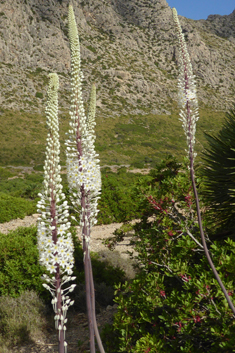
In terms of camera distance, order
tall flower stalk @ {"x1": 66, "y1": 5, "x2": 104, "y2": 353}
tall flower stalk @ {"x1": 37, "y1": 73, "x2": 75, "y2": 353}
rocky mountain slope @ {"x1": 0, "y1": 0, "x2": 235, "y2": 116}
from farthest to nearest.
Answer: rocky mountain slope @ {"x1": 0, "y1": 0, "x2": 235, "y2": 116} → tall flower stalk @ {"x1": 66, "y1": 5, "x2": 104, "y2": 353} → tall flower stalk @ {"x1": 37, "y1": 73, "x2": 75, "y2": 353}

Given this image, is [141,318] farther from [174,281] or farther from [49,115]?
[49,115]

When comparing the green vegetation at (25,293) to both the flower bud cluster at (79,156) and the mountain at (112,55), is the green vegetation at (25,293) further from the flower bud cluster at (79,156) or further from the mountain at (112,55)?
the mountain at (112,55)

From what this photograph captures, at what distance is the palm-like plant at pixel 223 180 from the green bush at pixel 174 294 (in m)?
0.85

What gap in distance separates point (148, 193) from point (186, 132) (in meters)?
1.58

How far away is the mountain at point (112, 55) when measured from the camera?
5597 centimetres

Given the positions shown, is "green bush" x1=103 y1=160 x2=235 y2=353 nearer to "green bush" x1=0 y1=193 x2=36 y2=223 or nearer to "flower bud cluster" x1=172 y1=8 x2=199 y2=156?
"flower bud cluster" x1=172 y1=8 x2=199 y2=156

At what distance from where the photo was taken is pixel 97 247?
→ 977 centimetres

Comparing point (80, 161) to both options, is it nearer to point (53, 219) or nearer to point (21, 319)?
point (53, 219)

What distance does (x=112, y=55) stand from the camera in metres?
70.6

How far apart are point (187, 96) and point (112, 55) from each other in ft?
245

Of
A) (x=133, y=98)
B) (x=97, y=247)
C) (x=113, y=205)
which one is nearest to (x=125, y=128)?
(x=133, y=98)

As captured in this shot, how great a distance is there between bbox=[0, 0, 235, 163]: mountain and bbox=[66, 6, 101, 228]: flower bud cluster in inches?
1985

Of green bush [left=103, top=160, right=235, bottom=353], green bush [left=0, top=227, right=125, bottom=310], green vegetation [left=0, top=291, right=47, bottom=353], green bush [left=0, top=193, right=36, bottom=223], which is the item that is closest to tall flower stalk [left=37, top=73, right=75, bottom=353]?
green bush [left=103, top=160, right=235, bottom=353]

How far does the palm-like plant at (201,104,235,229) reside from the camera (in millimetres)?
4424
